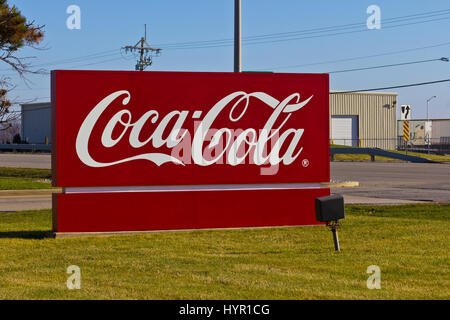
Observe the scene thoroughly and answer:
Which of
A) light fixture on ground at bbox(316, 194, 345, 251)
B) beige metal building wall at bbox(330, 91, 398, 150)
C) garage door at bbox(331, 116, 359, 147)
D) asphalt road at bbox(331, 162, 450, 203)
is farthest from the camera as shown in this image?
beige metal building wall at bbox(330, 91, 398, 150)

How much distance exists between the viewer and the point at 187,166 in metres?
13.0

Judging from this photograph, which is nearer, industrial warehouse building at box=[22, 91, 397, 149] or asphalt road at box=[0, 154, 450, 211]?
asphalt road at box=[0, 154, 450, 211]

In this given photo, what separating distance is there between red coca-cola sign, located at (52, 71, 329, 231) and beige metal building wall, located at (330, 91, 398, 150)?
56.3 m

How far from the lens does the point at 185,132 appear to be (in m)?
13.0

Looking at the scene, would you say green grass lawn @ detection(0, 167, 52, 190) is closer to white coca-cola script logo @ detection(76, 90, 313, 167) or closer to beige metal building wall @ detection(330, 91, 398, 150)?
white coca-cola script logo @ detection(76, 90, 313, 167)

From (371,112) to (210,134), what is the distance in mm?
61382

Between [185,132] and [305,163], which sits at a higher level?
[185,132]

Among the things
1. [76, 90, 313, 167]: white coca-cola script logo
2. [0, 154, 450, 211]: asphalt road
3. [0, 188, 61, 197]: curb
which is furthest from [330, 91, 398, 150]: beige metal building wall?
[76, 90, 313, 167]: white coca-cola script logo

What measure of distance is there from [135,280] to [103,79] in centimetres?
567

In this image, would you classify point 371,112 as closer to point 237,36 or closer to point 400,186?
point 400,186

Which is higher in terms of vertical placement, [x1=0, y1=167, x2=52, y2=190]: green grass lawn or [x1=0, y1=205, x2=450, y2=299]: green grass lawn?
[x1=0, y1=167, x2=52, y2=190]: green grass lawn

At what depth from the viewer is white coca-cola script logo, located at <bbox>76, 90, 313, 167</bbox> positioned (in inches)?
500

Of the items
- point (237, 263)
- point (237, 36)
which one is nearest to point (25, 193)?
point (237, 36)
